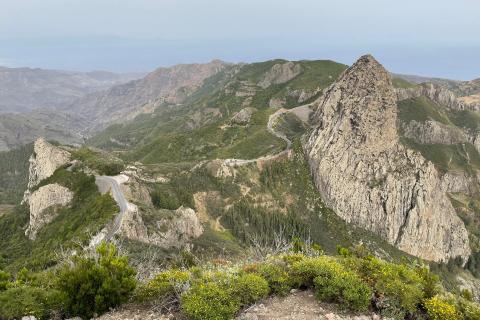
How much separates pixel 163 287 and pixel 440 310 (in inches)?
534

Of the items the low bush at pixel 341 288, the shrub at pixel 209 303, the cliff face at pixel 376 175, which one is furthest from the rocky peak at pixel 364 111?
the shrub at pixel 209 303

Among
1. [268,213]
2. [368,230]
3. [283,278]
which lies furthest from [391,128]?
[283,278]

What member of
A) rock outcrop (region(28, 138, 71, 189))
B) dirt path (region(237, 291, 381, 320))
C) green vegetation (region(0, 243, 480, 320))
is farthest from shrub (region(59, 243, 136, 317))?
rock outcrop (region(28, 138, 71, 189))

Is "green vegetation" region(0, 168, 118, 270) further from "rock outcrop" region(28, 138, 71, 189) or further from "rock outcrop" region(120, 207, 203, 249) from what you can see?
"rock outcrop" region(28, 138, 71, 189)

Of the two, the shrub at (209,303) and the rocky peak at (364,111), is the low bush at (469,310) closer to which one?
the shrub at (209,303)

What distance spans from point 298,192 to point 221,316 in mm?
153829

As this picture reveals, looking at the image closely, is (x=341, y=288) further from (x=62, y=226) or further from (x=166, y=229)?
(x=62, y=226)

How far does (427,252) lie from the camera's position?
18712 cm

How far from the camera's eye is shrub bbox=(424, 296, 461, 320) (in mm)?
20172

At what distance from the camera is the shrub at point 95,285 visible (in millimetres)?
20500

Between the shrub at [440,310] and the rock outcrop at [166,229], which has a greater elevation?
the shrub at [440,310]

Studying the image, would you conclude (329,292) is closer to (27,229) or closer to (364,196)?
(27,229)

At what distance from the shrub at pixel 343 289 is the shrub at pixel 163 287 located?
6.87 meters

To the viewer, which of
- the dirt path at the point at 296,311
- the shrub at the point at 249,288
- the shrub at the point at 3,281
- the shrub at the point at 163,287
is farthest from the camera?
the shrub at the point at 3,281
